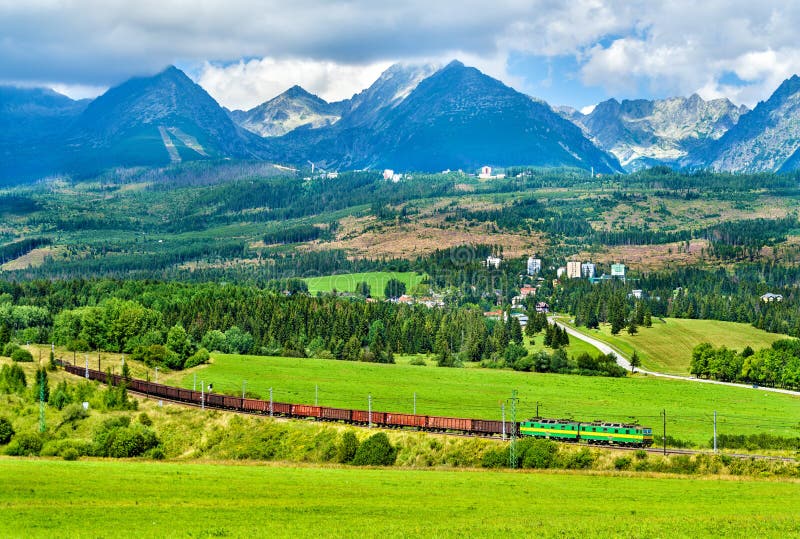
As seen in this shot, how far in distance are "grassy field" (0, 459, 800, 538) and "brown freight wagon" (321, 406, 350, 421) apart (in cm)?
2168

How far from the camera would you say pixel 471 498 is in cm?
7325

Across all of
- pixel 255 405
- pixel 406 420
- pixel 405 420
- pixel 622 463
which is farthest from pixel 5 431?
pixel 622 463

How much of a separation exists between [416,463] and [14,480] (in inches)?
1721

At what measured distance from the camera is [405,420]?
11069 cm

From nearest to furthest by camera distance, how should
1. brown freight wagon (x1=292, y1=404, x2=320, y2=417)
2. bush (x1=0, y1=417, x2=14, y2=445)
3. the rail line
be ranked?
the rail line, bush (x1=0, y1=417, x2=14, y2=445), brown freight wagon (x1=292, y1=404, x2=320, y2=417)

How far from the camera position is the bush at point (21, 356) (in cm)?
14950

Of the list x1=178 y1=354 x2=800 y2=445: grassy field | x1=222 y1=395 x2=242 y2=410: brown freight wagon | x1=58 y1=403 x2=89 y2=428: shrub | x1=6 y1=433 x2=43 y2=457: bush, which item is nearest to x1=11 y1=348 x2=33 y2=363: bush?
x1=178 y1=354 x2=800 y2=445: grassy field

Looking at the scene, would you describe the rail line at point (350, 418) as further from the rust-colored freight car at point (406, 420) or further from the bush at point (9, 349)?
the bush at point (9, 349)

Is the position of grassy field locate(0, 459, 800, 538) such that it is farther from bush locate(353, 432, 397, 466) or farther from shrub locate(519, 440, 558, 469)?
bush locate(353, 432, 397, 466)

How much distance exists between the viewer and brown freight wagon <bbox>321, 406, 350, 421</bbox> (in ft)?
372

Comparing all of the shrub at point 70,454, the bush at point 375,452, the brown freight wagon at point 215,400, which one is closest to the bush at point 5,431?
the shrub at point 70,454

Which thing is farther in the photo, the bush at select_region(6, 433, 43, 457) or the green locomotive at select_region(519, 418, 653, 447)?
the green locomotive at select_region(519, 418, 653, 447)

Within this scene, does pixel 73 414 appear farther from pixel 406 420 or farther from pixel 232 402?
pixel 406 420

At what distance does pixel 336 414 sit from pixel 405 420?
9.63 m
